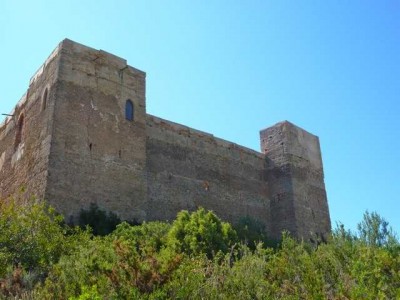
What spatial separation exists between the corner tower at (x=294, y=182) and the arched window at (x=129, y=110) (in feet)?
24.5

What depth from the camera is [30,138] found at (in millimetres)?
15312

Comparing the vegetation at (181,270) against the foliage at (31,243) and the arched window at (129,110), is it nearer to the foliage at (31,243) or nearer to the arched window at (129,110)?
the foliage at (31,243)

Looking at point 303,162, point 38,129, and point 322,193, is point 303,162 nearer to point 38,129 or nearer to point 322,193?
point 322,193

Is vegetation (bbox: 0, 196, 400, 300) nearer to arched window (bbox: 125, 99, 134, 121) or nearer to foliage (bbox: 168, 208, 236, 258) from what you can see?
foliage (bbox: 168, 208, 236, 258)

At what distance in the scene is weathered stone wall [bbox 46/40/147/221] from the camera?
45.3 ft

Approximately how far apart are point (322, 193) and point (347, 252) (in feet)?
47.0

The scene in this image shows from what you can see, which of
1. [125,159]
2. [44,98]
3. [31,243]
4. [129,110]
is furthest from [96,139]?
[31,243]

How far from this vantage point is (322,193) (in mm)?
22281

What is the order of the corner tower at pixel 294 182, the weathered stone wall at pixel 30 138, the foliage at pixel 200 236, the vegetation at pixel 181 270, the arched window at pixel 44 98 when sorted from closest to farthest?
the vegetation at pixel 181 270 < the foliage at pixel 200 236 < the weathered stone wall at pixel 30 138 < the arched window at pixel 44 98 < the corner tower at pixel 294 182

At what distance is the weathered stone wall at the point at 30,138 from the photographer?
14.1m

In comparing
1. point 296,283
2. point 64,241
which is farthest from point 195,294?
point 64,241

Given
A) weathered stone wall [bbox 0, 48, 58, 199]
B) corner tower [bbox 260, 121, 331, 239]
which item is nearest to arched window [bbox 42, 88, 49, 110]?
weathered stone wall [bbox 0, 48, 58, 199]

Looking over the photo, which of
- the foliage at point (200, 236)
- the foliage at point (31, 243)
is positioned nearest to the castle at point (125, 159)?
the foliage at point (31, 243)

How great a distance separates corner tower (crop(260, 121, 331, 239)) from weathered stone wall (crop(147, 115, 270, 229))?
0.48 meters
